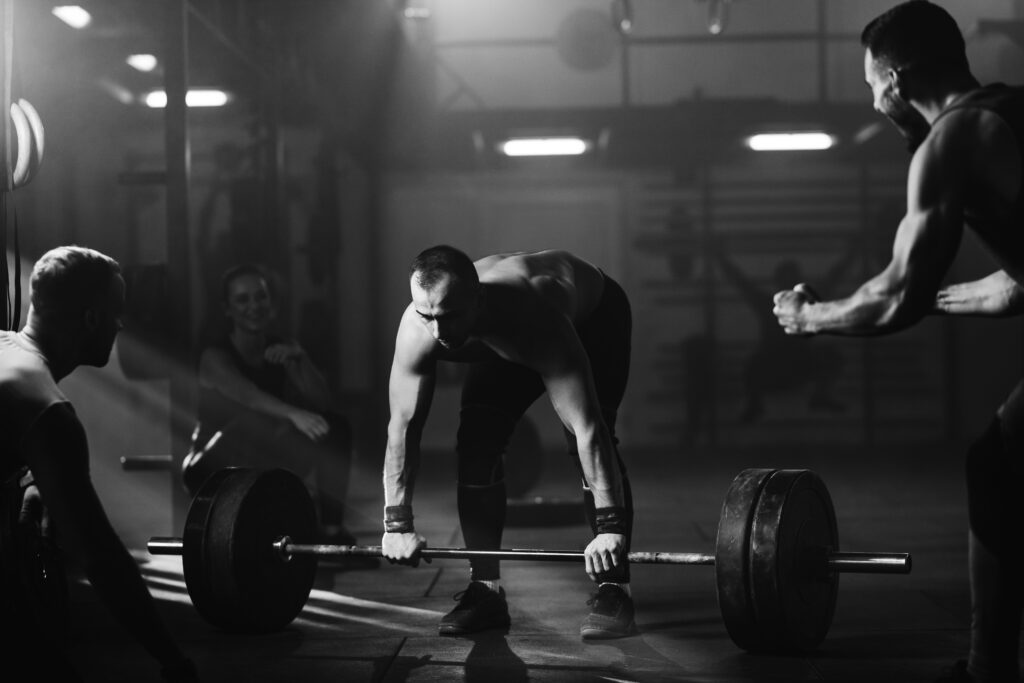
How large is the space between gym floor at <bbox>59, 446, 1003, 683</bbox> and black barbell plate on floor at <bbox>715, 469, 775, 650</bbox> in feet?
0.25

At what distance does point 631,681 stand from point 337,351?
480cm

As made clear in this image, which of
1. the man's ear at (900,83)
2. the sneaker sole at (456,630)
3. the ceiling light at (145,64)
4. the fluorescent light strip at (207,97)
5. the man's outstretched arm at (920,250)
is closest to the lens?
the man's outstretched arm at (920,250)

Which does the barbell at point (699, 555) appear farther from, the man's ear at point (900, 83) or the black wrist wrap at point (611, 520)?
the man's ear at point (900, 83)

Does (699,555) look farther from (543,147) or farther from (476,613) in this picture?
(543,147)

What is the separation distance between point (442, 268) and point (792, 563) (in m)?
0.90

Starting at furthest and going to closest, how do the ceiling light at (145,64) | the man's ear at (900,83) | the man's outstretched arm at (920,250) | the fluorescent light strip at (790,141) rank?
the fluorescent light strip at (790,141) → the ceiling light at (145,64) → the man's ear at (900,83) → the man's outstretched arm at (920,250)

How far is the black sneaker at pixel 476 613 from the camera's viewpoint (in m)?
2.54

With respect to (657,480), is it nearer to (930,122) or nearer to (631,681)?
(631,681)

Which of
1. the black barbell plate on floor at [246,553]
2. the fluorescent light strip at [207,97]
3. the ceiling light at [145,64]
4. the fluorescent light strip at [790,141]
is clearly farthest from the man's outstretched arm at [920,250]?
the fluorescent light strip at [790,141]

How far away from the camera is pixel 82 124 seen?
17.4ft

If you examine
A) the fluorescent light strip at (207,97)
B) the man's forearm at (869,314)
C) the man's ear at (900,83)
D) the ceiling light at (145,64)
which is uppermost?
the ceiling light at (145,64)

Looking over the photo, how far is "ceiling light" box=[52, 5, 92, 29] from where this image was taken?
4.17 metres

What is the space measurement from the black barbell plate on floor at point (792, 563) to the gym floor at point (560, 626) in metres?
0.06

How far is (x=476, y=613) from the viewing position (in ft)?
8.46
